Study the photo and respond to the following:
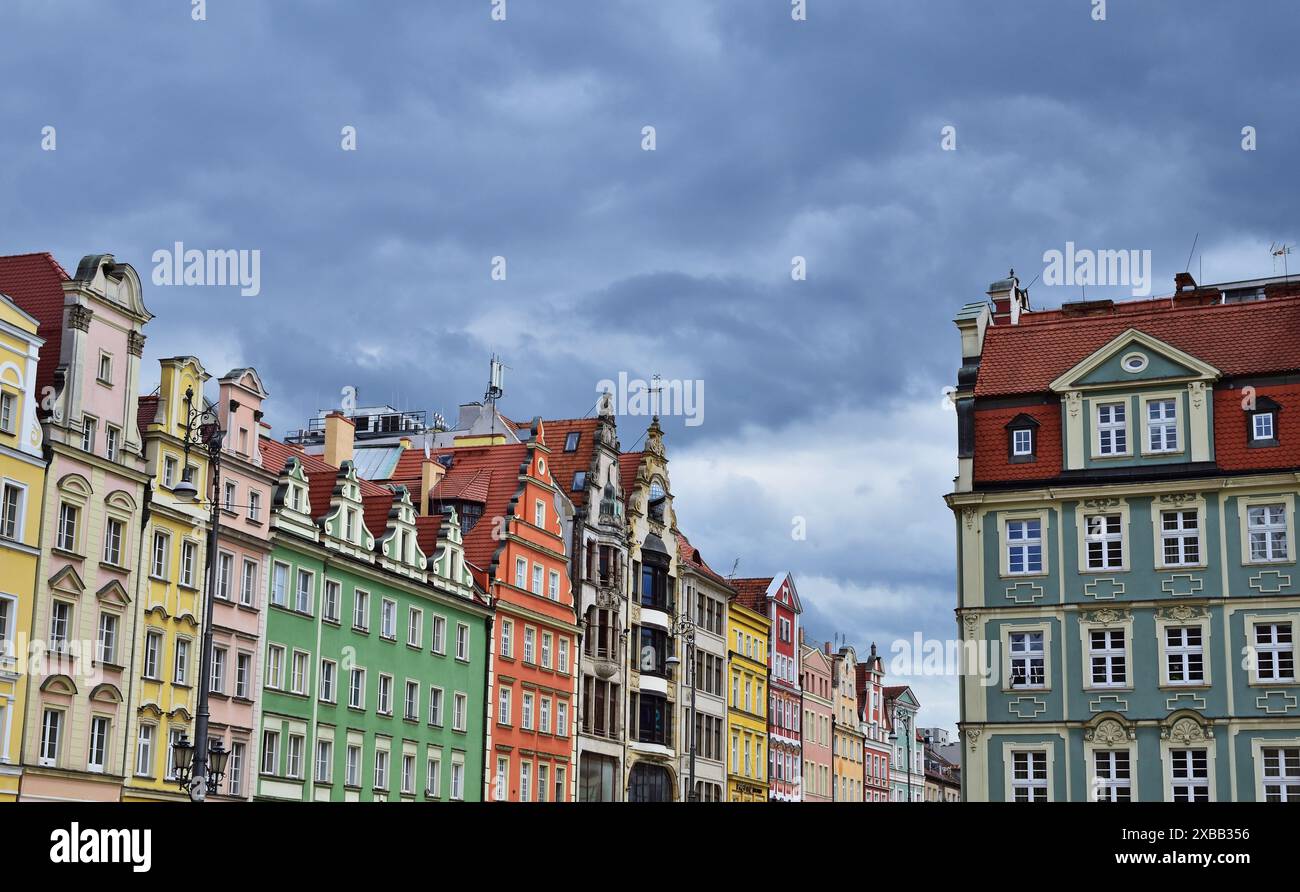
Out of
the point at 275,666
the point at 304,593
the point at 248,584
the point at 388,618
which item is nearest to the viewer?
the point at 248,584

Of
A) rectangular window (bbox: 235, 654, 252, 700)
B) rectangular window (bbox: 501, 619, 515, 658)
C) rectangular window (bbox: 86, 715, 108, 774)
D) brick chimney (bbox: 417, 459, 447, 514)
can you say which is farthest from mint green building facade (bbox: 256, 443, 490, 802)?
rectangular window (bbox: 86, 715, 108, 774)

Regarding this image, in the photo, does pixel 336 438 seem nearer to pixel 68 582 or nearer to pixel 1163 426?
pixel 68 582

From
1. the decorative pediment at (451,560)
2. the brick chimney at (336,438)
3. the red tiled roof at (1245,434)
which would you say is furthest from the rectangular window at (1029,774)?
the brick chimney at (336,438)

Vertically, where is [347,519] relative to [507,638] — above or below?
above

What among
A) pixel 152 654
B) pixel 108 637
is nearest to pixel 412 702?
pixel 152 654

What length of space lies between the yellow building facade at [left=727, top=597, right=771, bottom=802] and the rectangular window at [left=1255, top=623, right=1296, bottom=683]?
47.8 metres

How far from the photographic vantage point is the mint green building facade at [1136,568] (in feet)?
162

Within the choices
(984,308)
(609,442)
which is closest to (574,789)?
(609,442)

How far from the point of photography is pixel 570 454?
8519 centimetres

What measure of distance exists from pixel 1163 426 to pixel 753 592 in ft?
180

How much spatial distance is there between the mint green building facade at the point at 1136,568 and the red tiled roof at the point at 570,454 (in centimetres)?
3199

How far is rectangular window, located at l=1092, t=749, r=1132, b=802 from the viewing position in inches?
1960
